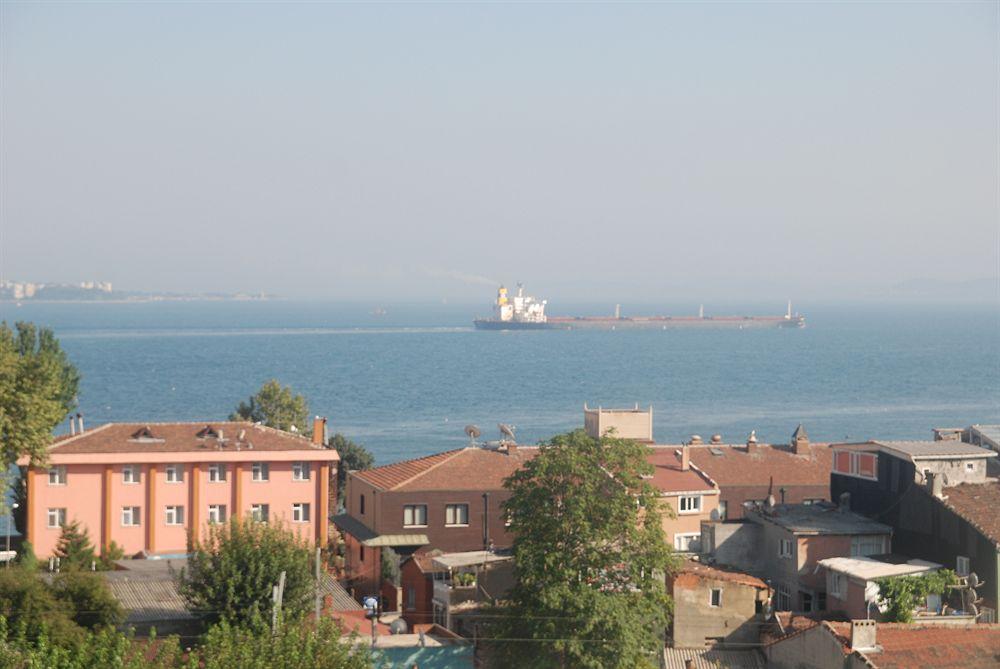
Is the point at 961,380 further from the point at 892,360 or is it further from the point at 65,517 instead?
the point at 65,517

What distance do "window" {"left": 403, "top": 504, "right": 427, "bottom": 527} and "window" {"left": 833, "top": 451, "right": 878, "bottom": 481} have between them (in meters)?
7.26

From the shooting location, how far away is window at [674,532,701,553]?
2375 centimetres

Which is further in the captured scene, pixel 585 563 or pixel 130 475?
pixel 130 475

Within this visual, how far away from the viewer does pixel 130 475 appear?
87.8 ft

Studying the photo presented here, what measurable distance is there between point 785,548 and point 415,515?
753cm

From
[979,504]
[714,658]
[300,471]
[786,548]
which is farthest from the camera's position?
[300,471]

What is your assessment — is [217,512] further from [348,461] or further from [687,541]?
[348,461]

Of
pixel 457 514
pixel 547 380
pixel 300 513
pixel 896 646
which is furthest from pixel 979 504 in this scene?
pixel 547 380

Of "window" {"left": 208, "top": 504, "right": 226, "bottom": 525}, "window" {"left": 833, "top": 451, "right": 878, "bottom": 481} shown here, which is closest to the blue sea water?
"window" {"left": 208, "top": 504, "right": 226, "bottom": 525}

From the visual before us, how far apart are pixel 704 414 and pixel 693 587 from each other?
191 feet

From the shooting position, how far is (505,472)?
26.9m

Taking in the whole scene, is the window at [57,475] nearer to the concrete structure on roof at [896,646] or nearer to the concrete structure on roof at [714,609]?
the concrete structure on roof at [714,609]

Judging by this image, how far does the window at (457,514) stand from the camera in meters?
26.0

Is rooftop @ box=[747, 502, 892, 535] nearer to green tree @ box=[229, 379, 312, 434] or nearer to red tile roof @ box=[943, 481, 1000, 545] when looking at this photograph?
red tile roof @ box=[943, 481, 1000, 545]
